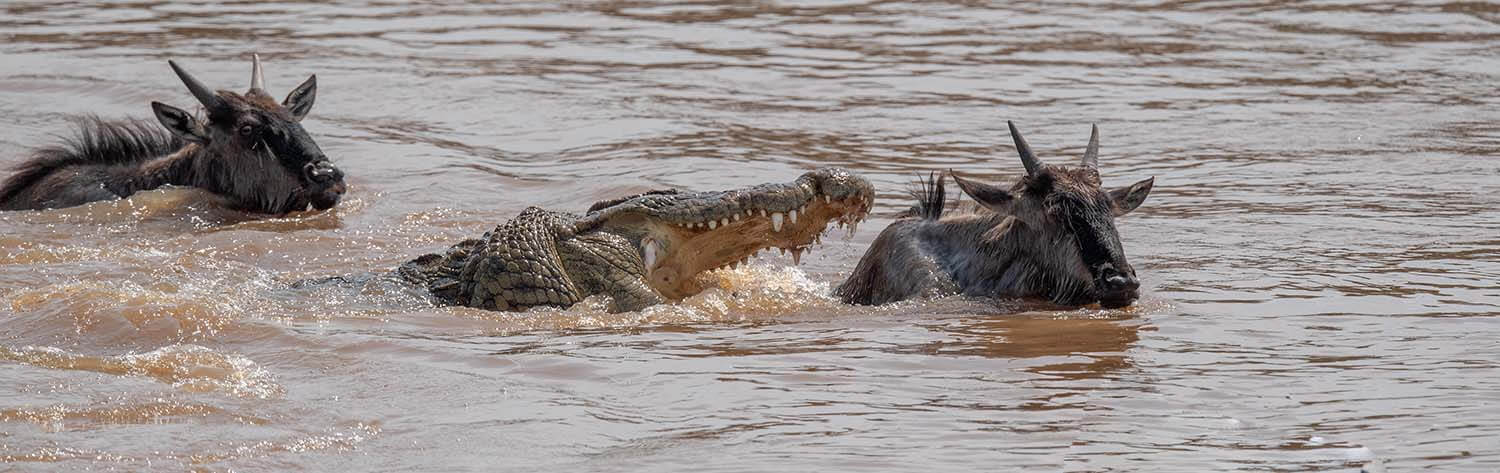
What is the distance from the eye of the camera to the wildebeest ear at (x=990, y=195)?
7613 millimetres

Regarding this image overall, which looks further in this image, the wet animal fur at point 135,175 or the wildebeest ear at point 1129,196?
the wet animal fur at point 135,175

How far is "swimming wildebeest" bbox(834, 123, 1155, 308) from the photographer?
759 centimetres

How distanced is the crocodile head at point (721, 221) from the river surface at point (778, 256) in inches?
7.0

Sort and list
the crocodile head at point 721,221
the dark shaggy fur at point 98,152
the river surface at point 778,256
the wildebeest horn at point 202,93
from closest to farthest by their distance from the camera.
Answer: the river surface at point 778,256, the crocodile head at point 721,221, the wildebeest horn at point 202,93, the dark shaggy fur at point 98,152

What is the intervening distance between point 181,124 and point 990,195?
519cm

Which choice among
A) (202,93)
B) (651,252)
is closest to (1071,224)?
(651,252)

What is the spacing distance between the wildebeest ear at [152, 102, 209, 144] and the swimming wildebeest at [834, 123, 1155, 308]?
4478 mm

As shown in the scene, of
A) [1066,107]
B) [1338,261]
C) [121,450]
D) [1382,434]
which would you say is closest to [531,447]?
[121,450]

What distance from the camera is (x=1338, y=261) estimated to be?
891cm

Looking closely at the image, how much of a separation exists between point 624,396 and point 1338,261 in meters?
3.93

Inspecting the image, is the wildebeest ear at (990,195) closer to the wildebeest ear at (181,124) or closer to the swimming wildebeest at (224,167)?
the swimming wildebeest at (224,167)

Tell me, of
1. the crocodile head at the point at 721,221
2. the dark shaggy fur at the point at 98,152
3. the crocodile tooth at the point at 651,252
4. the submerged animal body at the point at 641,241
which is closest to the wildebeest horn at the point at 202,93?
the dark shaggy fur at the point at 98,152

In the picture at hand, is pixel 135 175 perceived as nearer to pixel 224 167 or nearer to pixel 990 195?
pixel 224 167

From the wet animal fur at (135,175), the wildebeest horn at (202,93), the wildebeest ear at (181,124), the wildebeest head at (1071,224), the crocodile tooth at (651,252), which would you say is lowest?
the wet animal fur at (135,175)
